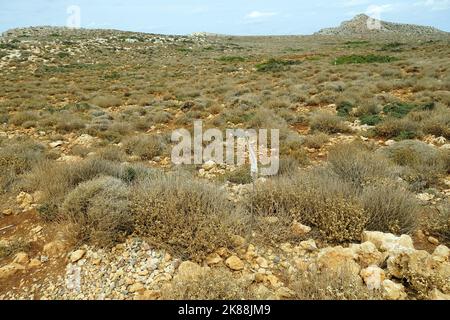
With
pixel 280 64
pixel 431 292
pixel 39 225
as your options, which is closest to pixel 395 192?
pixel 431 292

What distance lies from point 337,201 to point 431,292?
1281 millimetres

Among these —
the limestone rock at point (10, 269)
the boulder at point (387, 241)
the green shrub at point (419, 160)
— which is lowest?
the limestone rock at point (10, 269)

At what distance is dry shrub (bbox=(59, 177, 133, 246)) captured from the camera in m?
3.50

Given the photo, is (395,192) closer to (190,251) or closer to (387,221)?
(387,221)

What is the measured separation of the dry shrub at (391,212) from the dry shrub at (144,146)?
479 cm

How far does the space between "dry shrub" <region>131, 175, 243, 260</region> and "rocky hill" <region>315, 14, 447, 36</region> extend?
325ft

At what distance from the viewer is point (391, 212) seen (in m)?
3.70

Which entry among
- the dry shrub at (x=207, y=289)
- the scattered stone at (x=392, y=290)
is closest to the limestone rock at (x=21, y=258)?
the dry shrub at (x=207, y=289)

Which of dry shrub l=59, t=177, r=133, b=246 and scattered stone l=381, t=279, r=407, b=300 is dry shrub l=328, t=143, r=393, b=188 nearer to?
scattered stone l=381, t=279, r=407, b=300

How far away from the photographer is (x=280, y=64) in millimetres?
23609

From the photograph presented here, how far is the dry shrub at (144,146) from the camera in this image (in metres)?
7.28

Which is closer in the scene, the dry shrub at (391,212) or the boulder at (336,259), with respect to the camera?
the boulder at (336,259)

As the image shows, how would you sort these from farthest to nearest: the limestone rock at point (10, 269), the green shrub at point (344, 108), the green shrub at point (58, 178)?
the green shrub at point (344, 108)
the green shrub at point (58, 178)
the limestone rock at point (10, 269)

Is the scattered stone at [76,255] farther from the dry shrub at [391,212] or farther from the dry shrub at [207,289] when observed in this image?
the dry shrub at [391,212]
